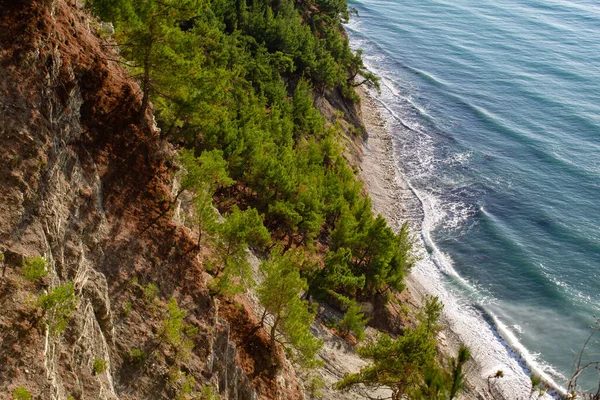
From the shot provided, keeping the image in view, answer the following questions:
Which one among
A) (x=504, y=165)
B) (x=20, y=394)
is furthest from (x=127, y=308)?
(x=504, y=165)

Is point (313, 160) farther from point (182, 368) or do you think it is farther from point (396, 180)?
point (182, 368)

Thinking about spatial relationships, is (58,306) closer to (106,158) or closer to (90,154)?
(90,154)

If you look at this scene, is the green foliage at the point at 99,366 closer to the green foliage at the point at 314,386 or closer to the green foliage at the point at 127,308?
the green foliage at the point at 127,308

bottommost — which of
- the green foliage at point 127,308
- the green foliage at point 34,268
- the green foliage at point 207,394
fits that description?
the green foliage at point 207,394

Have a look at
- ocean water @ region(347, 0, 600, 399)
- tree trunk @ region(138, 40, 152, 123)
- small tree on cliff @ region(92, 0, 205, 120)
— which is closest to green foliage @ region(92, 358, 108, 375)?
tree trunk @ region(138, 40, 152, 123)

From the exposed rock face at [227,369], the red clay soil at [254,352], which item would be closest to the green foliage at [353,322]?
the red clay soil at [254,352]

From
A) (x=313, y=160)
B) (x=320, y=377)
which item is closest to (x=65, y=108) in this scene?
(x=320, y=377)
